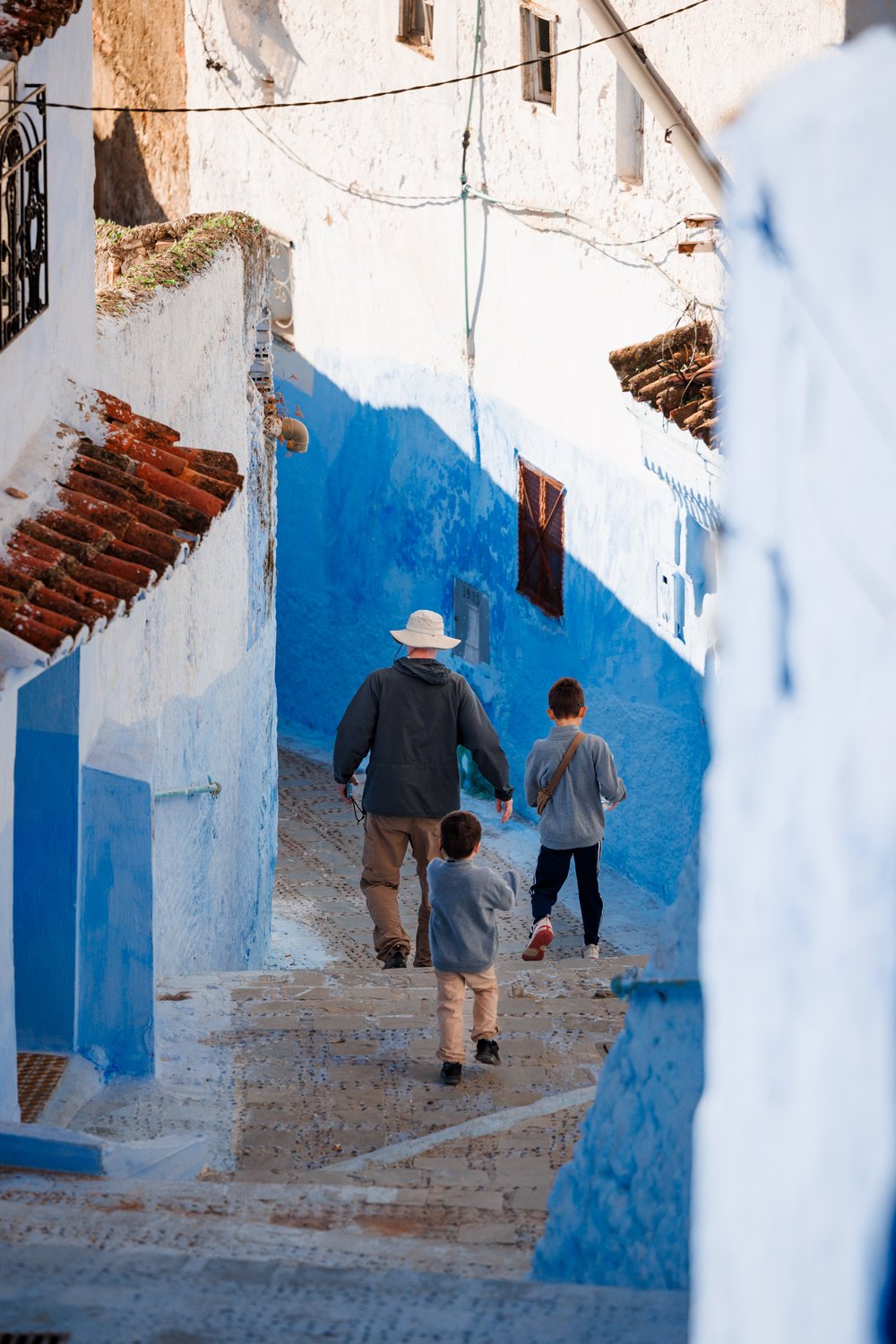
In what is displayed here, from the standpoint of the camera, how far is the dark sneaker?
654 cm

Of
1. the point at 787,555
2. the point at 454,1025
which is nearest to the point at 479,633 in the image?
the point at 454,1025

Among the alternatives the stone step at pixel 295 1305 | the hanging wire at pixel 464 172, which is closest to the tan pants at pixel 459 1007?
the stone step at pixel 295 1305

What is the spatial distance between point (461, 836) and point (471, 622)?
8.49 m

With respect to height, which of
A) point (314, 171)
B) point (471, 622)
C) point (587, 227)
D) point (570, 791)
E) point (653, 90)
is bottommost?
point (570, 791)

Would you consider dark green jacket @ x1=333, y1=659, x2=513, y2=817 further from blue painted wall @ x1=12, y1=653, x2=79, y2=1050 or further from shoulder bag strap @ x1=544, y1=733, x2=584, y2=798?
blue painted wall @ x1=12, y1=653, x2=79, y2=1050

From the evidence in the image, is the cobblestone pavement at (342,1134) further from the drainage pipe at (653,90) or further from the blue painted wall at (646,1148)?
the drainage pipe at (653,90)

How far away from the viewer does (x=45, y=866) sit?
234 inches

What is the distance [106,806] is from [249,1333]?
3.09 meters

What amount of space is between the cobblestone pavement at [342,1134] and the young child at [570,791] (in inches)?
22.2

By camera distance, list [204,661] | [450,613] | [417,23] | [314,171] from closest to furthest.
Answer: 1. [204,661]
2. [417,23]
3. [450,613]
4. [314,171]

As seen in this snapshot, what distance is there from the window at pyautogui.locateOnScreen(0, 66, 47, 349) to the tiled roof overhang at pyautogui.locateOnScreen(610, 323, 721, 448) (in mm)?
4862

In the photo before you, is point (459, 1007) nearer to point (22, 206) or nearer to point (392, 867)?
point (392, 867)

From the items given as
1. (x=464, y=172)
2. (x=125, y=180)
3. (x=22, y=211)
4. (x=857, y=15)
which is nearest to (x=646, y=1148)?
(x=22, y=211)

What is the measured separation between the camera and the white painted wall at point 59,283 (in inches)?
216
